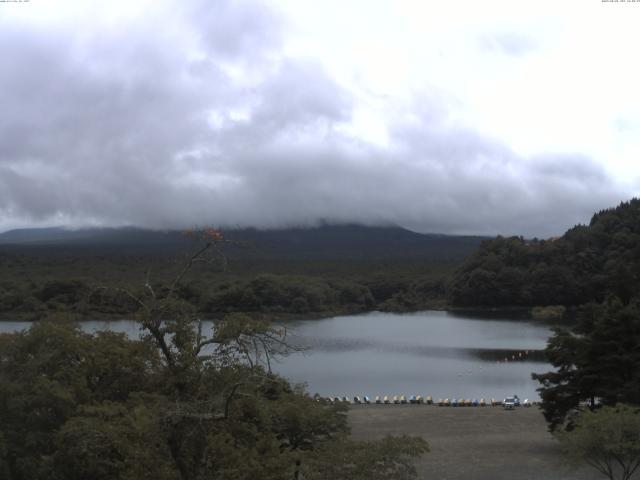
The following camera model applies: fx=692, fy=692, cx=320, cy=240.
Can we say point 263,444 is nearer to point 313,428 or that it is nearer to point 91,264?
point 313,428

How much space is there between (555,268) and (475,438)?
7042 centimetres

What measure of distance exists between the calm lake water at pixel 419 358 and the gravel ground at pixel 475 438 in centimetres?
446

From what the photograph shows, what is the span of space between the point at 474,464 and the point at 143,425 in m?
14.9

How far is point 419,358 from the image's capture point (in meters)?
49.1

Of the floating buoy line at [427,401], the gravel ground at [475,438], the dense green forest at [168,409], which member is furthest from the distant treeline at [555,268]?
the dense green forest at [168,409]

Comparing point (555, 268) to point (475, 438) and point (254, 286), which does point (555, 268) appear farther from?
point (475, 438)

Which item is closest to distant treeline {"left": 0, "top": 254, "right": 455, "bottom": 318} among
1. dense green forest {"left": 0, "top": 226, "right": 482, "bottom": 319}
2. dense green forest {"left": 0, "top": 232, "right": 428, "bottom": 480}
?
dense green forest {"left": 0, "top": 226, "right": 482, "bottom": 319}

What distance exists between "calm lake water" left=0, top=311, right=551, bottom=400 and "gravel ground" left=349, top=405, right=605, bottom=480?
4.46m

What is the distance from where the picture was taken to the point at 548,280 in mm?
88875

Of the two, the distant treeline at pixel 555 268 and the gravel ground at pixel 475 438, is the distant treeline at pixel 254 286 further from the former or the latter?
the gravel ground at pixel 475 438

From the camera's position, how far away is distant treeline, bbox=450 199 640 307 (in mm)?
87938

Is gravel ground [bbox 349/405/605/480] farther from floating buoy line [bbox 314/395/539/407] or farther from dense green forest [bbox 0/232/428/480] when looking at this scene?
dense green forest [bbox 0/232/428/480]

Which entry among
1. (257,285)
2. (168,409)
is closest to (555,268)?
(257,285)

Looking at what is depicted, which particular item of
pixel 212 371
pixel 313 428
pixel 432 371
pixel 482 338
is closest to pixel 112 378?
pixel 313 428
